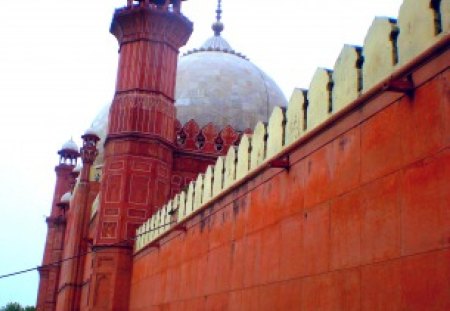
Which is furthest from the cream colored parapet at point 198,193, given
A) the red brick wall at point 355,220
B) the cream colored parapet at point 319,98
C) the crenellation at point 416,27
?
the crenellation at point 416,27

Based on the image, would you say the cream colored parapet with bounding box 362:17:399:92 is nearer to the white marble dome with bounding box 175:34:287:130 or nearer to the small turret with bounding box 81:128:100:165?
the white marble dome with bounding box 175:34:287:130

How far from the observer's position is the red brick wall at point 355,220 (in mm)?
3797

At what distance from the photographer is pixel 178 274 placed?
10281 millimetres

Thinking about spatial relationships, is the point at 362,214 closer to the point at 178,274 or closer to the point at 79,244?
the point at 178,274

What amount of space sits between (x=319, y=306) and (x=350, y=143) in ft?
4.69

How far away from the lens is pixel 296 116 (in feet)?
21.0

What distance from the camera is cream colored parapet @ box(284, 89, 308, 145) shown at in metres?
6.25

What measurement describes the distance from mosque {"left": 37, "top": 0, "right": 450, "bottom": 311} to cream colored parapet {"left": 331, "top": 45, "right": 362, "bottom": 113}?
17 millimetres

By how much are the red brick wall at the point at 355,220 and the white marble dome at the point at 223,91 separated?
531 inches

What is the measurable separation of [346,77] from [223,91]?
56.4 ft

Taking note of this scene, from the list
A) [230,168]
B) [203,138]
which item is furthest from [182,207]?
[203,138]

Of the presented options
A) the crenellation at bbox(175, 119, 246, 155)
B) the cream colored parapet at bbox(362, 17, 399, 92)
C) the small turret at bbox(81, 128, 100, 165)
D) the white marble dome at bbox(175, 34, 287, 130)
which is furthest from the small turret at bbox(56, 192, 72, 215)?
the cream colored parapet at bbox(362, 17, 399, 92)

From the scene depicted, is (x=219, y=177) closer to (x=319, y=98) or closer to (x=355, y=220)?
(x=319, y=98)

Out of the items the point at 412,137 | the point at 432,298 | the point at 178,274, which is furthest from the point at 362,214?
the point at 178,274
